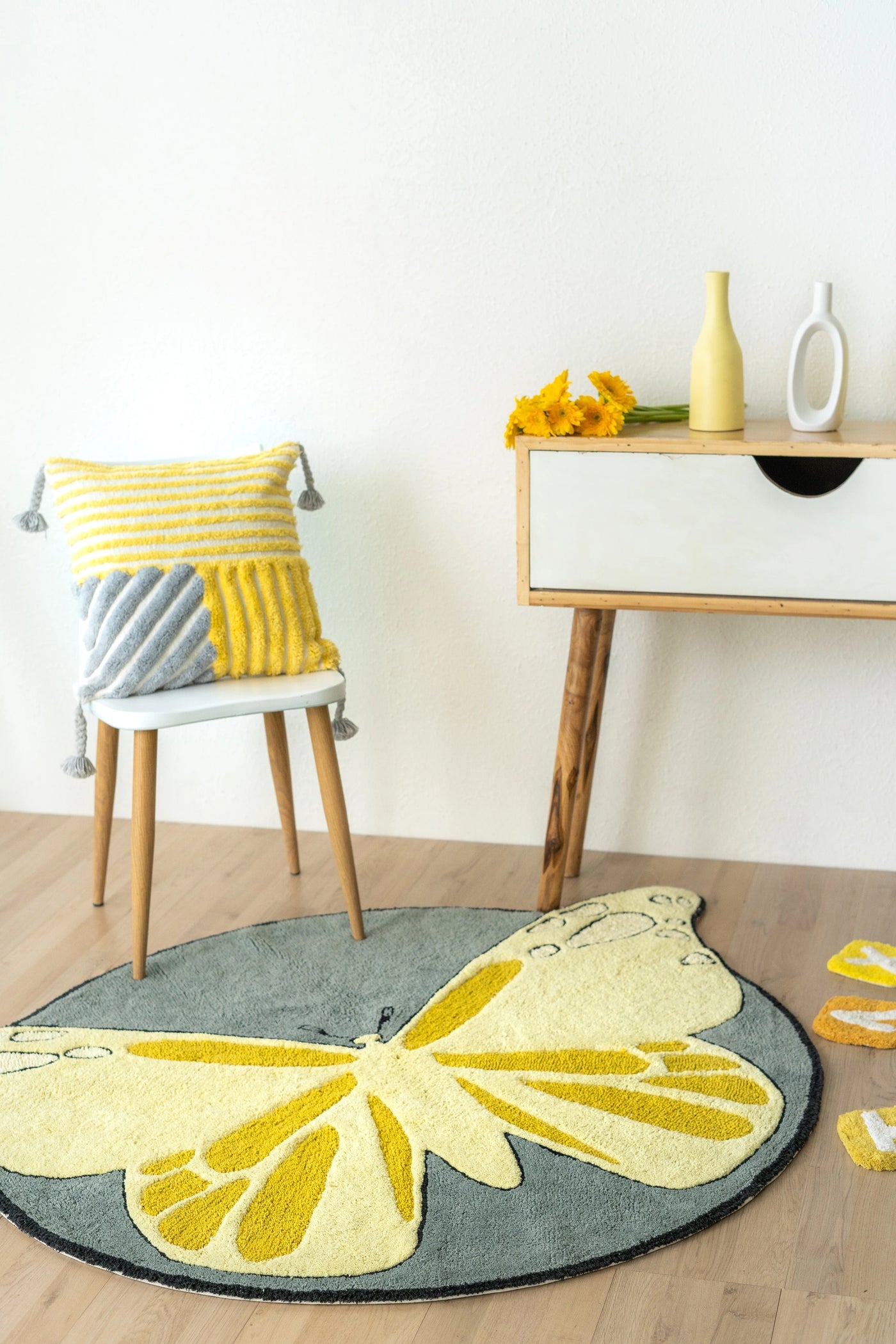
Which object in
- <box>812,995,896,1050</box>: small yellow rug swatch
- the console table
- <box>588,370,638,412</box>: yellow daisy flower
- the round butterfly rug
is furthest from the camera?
<box>588,370,638,412</box>: yellow daisy flower

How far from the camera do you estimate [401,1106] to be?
5.60ft

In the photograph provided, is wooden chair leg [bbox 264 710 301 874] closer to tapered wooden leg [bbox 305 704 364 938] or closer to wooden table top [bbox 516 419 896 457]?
tapered wooden leg [bbox 305 704 364 938]

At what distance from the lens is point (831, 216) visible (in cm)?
217

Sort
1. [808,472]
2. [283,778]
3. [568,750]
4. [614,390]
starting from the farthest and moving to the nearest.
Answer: [283,778] → [568,750] → [614,390] → [808,472]

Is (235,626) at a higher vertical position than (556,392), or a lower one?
lower

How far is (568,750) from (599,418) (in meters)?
0.54

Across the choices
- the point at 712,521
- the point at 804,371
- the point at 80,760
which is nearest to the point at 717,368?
the point at 804,371

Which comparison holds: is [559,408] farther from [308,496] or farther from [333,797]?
[333,797]

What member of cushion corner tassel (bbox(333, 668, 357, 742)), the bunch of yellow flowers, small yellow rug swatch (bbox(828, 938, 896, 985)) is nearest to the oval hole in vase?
the bunch of yellow flowers

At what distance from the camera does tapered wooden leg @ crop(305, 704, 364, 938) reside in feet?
6.94

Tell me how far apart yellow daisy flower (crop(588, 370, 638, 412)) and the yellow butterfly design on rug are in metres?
0.85

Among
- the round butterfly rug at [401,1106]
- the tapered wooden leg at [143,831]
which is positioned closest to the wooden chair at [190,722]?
the tapered wooden leg at [143,831]

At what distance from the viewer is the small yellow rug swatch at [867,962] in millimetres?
2012

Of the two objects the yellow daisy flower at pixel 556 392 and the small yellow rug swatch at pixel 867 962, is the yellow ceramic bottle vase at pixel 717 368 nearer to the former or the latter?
the yellow daisy flower at pixel 556 392
